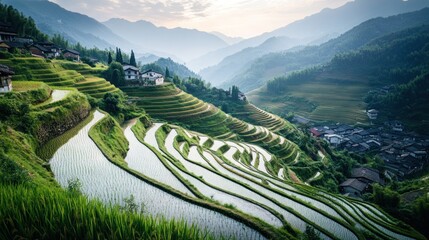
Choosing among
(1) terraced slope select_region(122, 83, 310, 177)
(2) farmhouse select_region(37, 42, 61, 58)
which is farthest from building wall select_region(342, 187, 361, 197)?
(2) farmhouse select_region(37, 42, 61, 58)

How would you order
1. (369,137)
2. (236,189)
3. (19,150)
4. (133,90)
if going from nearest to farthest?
(19,150) → (236,189) → (133,90) → (369,137)

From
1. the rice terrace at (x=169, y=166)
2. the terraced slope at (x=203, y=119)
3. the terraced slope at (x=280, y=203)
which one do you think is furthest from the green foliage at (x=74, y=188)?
the terraced slope at (x=203, y=119)

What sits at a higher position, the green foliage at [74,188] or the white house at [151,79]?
the white house at [151,79]

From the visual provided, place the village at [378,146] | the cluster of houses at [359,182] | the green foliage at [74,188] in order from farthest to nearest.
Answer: the village at [378,146], the cluster of houses at [359,182], the green foliage at [74,188]

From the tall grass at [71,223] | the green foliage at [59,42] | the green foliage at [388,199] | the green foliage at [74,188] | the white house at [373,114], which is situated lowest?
the green foliage at [388,199]

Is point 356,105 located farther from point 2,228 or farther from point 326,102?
point 2,228

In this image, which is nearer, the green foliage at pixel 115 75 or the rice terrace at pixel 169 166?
the rice terrace at pixel 169 166

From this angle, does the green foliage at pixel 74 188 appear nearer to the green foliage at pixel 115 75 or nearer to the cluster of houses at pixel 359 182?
the cluster of houses at pixel 359 182

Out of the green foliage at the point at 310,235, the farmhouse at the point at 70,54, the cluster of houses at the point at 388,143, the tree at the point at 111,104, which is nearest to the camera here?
the green foliage at the point at 310,235

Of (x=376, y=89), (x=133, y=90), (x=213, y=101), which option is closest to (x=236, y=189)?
(x=133, y=90)
